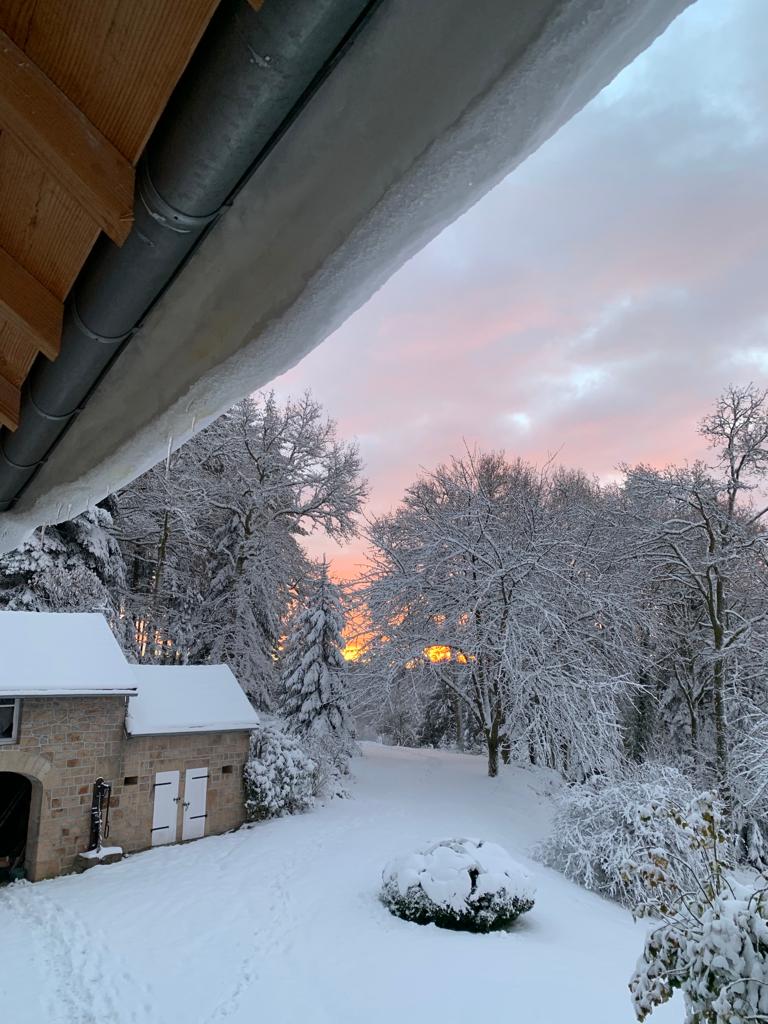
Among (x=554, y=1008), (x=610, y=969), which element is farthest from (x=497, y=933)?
(x=554, y=1008)

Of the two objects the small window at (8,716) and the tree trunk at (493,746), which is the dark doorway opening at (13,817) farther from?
the tree trunk at (493,746)

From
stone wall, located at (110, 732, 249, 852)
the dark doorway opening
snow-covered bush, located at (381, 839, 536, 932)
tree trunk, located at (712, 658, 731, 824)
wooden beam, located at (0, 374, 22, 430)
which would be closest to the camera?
wooden beam, located at (0, 374, 22, 430)

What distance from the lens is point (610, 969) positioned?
22.0 ft

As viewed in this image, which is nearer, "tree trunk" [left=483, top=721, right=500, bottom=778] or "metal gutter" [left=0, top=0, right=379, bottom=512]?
"metal gutter" [left=0, top=0, right=379, bottom=512]

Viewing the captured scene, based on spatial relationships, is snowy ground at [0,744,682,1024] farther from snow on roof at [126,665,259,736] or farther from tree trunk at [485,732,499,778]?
tree trunk at [485,732,499,778]

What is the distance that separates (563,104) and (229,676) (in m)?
15.0

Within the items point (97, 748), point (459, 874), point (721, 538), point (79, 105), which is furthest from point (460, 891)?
point (721, 538)

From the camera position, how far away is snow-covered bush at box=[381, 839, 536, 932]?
25.5ft

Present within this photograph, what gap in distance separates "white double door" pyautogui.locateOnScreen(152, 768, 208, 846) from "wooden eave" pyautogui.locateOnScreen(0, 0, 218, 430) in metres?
12.3

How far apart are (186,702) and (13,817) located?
3.50 meters

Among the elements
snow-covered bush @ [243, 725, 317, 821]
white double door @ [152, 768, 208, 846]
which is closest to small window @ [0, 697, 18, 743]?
white double door @ [152, 768, 208, 846]

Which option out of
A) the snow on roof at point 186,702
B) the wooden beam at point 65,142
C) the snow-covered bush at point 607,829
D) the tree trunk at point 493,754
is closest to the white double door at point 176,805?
the snow on roof at point 186,702

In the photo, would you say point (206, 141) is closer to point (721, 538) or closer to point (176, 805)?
point (176, 805)

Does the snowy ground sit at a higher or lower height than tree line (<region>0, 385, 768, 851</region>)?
lower
